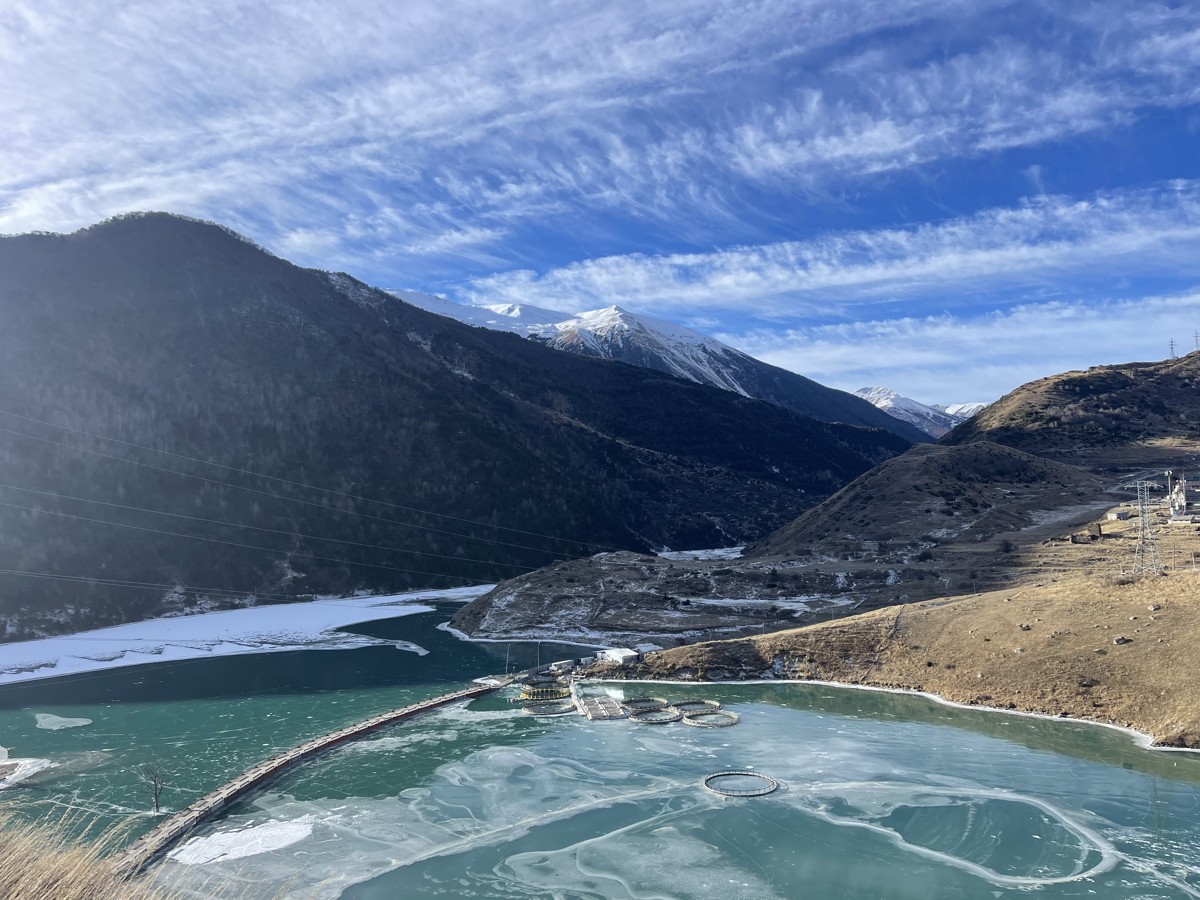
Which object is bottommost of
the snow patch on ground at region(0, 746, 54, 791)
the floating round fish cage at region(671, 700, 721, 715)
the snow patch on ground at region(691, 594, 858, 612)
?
the floating round fish cage at region(671, 700, 721, 715)

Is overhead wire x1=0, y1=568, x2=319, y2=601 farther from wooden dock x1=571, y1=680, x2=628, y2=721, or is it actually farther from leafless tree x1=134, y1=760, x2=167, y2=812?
wooden dock x1=571, y1=680, x2=628, y2=721

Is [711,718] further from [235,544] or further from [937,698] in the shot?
[235,544]

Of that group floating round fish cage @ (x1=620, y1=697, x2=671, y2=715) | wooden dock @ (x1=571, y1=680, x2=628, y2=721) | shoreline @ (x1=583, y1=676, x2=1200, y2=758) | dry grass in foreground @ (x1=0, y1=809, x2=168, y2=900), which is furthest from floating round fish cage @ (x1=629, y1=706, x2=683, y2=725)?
dry grass in foreground @ (x1=0, y1=809, x2=168, y2=900)

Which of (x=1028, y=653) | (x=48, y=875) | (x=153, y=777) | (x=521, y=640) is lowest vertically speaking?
(x=521, y=640)

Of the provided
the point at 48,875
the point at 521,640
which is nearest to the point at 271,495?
the point at 521,640

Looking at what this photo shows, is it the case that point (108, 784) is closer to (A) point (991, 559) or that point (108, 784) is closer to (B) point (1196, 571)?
(B) point (1196, 571)

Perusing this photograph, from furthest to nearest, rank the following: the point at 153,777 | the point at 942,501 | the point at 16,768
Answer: the point at 942,501, the point at 16,768, the point at 153,777

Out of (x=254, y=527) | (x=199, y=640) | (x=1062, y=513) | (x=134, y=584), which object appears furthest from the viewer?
(x=254, y=527)

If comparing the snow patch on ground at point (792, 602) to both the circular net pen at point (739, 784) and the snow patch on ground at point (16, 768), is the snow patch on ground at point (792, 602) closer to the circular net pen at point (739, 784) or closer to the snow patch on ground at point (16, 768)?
the circular net pen at point (739, 784)
